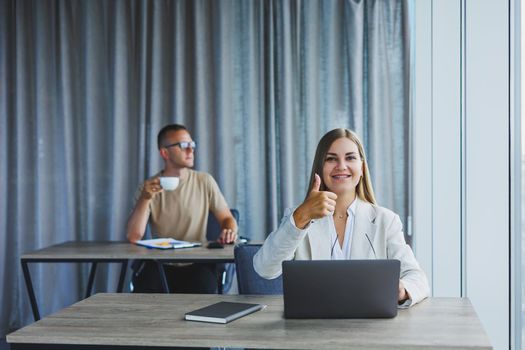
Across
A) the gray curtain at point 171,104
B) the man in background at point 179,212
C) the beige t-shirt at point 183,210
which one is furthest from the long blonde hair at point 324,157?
the gray curtain at point 171,104

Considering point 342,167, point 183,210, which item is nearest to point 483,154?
point 342,167

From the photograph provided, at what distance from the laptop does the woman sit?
11.7 inches

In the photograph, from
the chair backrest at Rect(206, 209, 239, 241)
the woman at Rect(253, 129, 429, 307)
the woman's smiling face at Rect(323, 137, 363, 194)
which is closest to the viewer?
the woman at Rect(253, 129, 429, 307)

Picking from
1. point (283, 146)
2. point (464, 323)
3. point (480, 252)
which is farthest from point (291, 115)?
point (464, 323)

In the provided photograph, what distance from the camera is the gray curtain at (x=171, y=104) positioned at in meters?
4.62

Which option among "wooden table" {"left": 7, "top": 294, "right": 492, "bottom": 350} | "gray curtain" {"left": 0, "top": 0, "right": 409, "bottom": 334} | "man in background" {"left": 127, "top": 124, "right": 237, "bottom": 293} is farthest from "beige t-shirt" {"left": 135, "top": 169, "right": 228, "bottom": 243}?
"wooden table" {"left": 7, "top": 294, "right": 492, "bottom": 350}

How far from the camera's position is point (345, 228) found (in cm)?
244

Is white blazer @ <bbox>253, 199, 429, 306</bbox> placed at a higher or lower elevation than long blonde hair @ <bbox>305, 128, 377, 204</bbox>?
lower

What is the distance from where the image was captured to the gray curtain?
4617mm

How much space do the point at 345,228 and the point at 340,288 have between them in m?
0.58

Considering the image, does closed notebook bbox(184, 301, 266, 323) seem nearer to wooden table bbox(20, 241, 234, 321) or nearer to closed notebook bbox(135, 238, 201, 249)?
wooden table bbox(20, 241, 234, 321)

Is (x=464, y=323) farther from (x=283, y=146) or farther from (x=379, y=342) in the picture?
(x=283, y=146)

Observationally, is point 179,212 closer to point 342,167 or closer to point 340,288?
point 342,167

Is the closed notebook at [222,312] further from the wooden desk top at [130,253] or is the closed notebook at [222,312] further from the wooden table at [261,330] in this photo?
the wooden desk top at [130,253]
